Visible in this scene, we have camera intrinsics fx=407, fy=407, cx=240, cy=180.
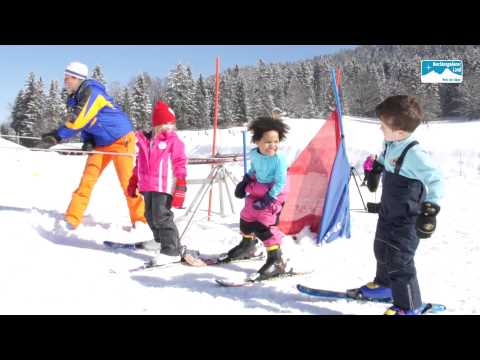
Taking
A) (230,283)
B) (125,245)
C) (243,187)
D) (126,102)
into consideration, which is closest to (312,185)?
(243,187)

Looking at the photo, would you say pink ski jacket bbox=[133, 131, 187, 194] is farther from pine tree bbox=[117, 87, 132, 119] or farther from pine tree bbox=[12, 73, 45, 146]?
pine tree bbox=[117, 87, 132, 119]

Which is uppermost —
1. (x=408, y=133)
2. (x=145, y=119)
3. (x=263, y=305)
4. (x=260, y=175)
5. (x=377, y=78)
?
(x=377, y=78)

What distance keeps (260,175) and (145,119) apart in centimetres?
5554

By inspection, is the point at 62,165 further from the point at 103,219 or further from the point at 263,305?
the point at 263,305

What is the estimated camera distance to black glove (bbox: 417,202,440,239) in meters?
2.51

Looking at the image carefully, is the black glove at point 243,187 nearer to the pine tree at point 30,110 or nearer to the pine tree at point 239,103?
the pine tree at point 30,110

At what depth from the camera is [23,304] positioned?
9.69 feet

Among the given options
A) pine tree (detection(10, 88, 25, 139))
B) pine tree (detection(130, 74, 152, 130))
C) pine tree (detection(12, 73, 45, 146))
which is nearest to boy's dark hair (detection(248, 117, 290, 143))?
pine tree (detection(12, 73, 45, 146))

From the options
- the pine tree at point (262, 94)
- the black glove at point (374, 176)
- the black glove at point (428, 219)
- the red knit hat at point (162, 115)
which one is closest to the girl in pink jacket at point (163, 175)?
the red knit hat at point (162, 115)

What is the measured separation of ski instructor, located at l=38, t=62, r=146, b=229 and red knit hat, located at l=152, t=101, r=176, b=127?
1094 millimetres

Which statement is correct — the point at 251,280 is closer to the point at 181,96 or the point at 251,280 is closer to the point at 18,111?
the point at 18,111

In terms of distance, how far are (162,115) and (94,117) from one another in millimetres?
1240

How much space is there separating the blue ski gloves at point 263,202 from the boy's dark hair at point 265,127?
1.93 feet

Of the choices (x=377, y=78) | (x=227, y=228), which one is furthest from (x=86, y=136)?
(x=377, y=78)
